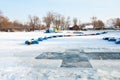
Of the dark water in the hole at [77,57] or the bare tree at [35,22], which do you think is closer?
the dark water in the hole at [77,57]

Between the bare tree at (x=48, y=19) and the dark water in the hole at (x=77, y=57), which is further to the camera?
the bare tree at (x=48, y=19)

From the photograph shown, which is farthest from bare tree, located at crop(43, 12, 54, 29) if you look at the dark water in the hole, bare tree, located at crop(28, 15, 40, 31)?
the dark water in the hole

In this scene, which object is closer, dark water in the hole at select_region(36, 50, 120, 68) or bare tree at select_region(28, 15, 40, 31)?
dark water in the hole at select_region(36, 50, 120, 68)

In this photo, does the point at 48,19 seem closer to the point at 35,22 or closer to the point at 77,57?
the point at 35,22

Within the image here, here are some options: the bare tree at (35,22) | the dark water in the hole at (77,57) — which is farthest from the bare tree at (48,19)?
the dark water in the hole at (77,57)

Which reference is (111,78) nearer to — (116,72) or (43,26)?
(116,72)

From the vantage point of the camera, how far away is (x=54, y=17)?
6812 cm

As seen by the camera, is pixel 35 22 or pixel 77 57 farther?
pixel 35 22

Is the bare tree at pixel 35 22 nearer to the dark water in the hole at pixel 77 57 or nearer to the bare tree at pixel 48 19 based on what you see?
the bare tree at pixel 48 19

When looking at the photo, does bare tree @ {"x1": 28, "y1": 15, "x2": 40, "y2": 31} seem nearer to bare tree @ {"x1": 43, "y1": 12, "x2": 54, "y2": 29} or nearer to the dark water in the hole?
bare tree @ {"x1": 43, "y1": 12, "x2": 54, "y2": 29}

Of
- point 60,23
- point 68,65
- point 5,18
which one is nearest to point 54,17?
point 60,23

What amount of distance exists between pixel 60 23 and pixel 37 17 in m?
7.71

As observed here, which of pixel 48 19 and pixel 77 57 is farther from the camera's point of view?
pixel 48 19

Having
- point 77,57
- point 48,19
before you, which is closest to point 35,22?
point 48,19
